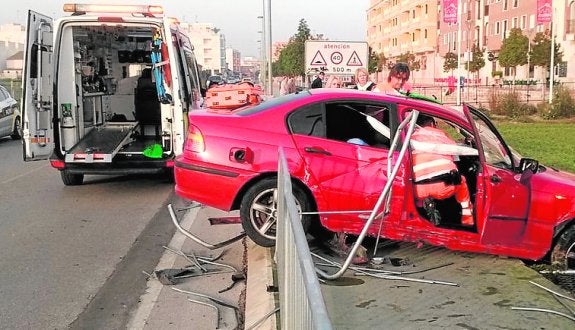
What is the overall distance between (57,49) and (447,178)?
6.56m

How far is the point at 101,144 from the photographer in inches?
415

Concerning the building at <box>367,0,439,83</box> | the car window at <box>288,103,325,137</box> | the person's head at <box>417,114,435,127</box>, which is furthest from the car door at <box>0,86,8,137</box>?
the building at <box>367,0,439,83</box>

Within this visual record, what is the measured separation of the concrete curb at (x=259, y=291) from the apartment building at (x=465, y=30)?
3837cm

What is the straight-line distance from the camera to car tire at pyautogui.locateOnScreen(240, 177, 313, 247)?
602cm

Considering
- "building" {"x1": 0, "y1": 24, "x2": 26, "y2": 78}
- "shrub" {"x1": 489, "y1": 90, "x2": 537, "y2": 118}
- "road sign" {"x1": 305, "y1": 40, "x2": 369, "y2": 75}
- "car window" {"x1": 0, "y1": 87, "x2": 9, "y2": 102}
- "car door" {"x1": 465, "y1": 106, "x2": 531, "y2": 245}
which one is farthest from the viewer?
"building" {"x1": 0, "y1": 24, "x2": 26, "y2": 78}

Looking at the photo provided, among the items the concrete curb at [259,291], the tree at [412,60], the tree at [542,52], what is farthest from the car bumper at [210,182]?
the tree at [412,60]

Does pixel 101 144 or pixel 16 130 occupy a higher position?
pixel 101 144

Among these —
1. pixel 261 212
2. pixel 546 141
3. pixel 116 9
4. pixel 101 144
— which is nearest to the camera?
pixel 261 212

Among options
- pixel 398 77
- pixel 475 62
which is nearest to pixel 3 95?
pixel 398 77

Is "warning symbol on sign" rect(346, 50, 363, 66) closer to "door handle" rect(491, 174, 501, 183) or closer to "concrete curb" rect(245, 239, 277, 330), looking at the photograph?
"concrete curb" rect(245, 239, 277, 330)

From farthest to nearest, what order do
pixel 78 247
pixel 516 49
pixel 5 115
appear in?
pixel 516 49
pixel 5 115
pixel 78 247

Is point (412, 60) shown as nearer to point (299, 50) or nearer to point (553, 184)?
point (299, 50)

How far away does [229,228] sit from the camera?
7645 mm

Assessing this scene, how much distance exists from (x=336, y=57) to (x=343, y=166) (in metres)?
15.7
